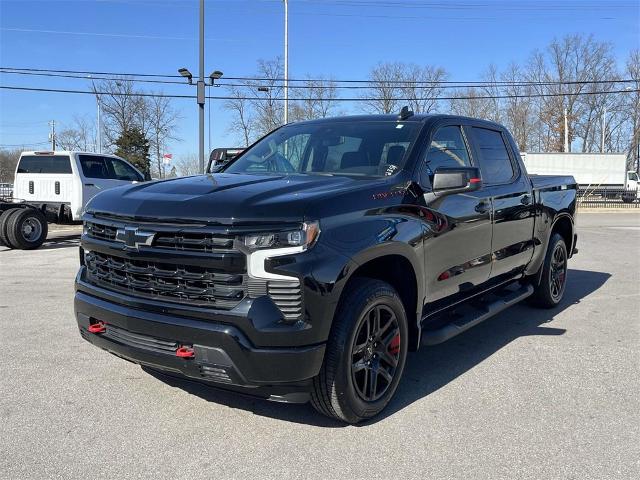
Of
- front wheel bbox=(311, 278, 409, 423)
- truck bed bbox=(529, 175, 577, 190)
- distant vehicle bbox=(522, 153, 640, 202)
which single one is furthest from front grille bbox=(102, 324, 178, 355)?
distant vehicle bbox=(522, 153, 640, 202)

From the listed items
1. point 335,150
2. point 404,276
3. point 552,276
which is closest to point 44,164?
point 335,150

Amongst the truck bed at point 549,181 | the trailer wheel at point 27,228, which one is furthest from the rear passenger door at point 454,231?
the trailer wheel at point 27,228

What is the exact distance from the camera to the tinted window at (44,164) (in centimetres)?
1317

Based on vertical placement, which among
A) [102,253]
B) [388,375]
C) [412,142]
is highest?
[412,142]

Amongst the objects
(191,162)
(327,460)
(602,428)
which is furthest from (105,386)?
(191,162)

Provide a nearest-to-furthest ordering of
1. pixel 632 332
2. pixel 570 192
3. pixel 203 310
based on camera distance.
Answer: pixel 203 310 → pixel 632 332 → pixel 570 192

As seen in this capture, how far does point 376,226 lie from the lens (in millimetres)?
3404

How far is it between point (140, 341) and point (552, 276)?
4851mm

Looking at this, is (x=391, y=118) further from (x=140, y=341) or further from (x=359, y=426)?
(x=140, y=341)

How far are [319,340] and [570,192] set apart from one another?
492 cm

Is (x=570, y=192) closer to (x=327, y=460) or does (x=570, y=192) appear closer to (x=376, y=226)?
(x=376, y=226)

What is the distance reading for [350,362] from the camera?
127 inches

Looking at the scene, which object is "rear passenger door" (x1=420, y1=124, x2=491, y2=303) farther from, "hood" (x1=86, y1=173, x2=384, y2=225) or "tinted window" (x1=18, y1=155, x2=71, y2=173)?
"tinted window" (x1=18, y1=155, x2=71, y2=173)

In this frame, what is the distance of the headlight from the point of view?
2.94 m
